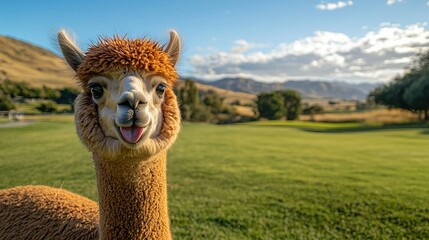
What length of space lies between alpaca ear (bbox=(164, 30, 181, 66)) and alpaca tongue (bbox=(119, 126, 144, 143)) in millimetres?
850

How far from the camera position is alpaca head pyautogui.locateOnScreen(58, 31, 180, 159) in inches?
88.1

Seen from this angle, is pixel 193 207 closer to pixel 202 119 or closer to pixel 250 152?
pixel 250 152

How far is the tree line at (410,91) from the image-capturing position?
46.2 m

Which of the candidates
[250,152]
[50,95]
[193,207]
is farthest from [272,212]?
[50,95]

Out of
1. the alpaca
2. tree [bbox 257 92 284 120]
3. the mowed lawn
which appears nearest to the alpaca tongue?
the alpaca

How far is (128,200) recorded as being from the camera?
260 centimetres

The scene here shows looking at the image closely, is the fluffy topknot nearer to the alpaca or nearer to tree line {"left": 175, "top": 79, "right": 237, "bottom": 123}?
the alpaca

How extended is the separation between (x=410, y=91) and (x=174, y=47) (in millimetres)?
52625

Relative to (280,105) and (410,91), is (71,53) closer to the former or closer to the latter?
→ (410,91)

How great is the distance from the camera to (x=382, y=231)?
18.1 feet

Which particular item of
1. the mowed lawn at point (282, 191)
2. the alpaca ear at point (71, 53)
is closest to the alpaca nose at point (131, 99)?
the alpaca ear at point (71, 53)

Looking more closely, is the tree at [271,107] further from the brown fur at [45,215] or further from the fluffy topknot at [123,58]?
the fluffy topknot at [123,58]

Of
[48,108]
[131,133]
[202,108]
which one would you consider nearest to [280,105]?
[202,108]

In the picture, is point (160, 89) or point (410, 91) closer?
point (160, 89)
